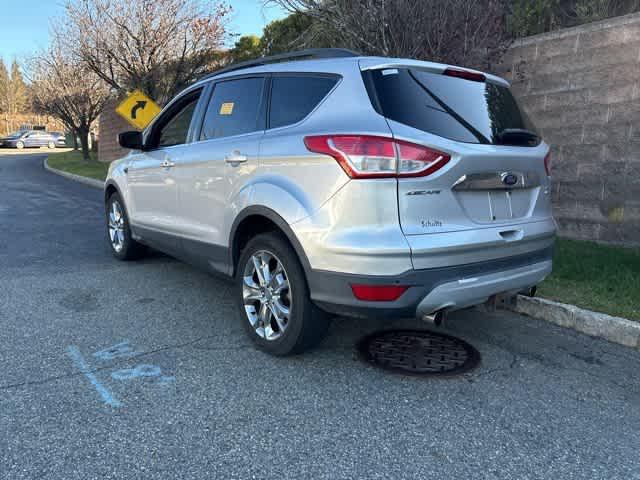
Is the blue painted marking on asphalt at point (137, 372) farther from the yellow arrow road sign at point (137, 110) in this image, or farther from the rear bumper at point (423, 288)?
the yellow arrow road sign at point (137, 110)

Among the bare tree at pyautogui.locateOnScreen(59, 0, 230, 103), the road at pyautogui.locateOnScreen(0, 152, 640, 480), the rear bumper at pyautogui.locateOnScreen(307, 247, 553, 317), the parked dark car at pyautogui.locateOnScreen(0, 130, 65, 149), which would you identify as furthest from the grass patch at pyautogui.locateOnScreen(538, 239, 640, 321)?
the parked dark car at pyautogui.locateOnScreen(0, 130, 65, 149)

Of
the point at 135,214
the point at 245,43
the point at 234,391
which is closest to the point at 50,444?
the point at 234,391

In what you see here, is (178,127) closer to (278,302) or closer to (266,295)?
(266,295)

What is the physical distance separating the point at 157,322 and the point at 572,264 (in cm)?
413

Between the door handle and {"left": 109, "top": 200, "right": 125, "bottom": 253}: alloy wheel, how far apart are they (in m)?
2.72

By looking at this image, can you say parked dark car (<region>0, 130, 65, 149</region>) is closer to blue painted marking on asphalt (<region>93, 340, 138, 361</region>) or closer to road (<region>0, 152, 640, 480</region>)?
road (<region>0, 152, 640, 480</region>)

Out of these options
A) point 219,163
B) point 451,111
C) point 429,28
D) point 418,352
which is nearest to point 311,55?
point 219,163

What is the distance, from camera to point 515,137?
342 cm

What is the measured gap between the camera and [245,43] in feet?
53.5

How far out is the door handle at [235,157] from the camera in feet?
12.3

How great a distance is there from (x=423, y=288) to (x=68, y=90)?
22.7m

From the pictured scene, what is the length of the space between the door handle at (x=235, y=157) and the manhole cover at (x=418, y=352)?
5.09 feet

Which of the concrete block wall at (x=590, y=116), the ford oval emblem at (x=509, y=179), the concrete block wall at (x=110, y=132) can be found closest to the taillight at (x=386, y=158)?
the ford oval emblem at (x=509, y=179)

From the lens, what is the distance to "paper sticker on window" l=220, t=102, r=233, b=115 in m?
4.25
